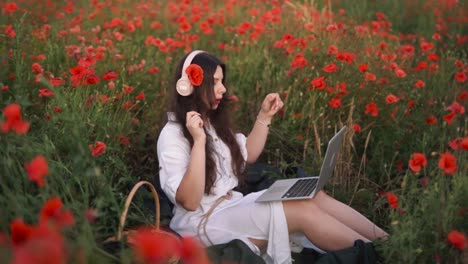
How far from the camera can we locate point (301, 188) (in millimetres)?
2781

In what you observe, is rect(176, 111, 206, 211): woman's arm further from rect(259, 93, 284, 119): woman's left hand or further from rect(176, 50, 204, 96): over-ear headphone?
rect(259, 93, 284, 119): woman's left hand

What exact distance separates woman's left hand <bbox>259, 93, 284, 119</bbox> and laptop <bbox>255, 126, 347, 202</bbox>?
0.33m

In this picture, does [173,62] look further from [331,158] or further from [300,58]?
[331,158]

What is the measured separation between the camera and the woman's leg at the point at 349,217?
2707mm

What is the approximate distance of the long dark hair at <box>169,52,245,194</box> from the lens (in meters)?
2.75

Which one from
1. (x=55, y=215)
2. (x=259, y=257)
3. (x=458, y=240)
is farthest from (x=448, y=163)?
(x=55, y=215)

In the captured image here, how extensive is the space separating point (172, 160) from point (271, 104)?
0.63 meters

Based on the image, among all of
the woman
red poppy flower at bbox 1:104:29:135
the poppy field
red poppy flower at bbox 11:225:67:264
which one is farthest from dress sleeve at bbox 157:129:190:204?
red poppy flower at bbox 11:225:67:264

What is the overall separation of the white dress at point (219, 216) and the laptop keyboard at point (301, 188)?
0.30ft

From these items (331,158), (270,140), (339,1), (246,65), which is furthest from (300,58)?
(339,1)

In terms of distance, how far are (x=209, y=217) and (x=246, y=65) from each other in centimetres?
185

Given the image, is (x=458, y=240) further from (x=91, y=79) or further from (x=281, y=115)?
(x=281, y=115)

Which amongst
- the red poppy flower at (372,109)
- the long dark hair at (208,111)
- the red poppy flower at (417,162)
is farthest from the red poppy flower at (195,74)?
the red poppy flower at (372,109)

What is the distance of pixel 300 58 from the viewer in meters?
3.58
